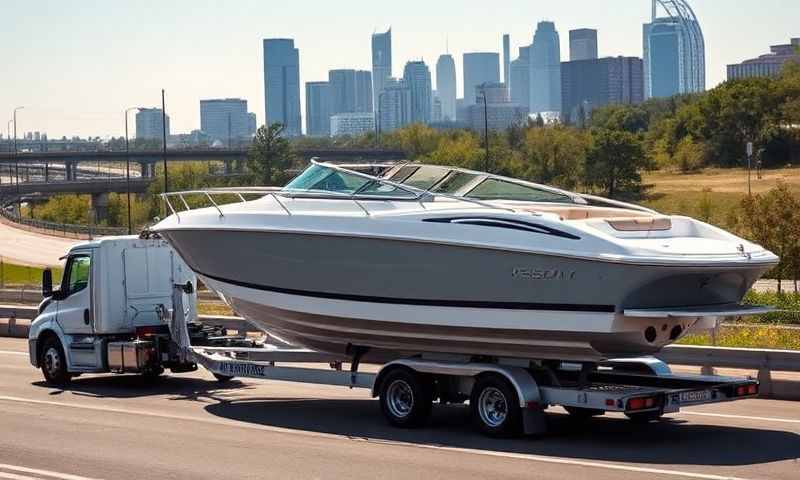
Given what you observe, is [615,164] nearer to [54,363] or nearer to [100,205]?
[100,205]

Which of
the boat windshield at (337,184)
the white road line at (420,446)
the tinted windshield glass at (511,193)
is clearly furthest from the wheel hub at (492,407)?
the boat windshield at (337,184)

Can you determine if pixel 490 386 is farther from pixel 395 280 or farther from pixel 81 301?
pixel 81 301

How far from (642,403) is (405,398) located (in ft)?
9.81

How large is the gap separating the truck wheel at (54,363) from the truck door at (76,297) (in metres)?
0.37

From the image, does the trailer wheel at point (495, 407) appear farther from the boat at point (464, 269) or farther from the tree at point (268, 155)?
the tree at point (268, 155)

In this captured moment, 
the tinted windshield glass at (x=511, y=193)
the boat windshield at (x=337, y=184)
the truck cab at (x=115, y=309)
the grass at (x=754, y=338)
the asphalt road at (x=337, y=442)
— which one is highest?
the boat windshield at (x=337, y=184)

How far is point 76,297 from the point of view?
1952cm

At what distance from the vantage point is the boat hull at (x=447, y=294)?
13.3 metres

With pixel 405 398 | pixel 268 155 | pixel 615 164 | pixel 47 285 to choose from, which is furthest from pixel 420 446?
pixel 268 155

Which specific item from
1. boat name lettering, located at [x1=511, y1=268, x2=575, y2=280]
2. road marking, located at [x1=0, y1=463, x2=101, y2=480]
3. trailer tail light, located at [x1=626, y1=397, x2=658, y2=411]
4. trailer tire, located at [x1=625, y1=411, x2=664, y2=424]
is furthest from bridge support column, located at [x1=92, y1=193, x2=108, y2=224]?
trailer tail light, located at [x1=626, y1=397, x2=658, y2=411]

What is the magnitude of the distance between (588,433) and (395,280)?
9.05ft

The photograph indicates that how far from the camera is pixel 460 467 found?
1231 cm

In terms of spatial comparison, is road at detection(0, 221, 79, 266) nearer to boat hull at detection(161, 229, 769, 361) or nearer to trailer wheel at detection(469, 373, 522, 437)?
boat hull at detection(161, 229, 769, 361)

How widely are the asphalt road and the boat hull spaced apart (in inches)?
39.7
